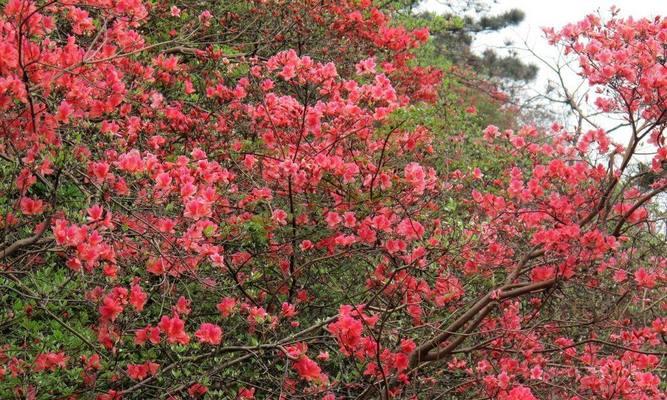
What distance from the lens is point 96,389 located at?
3168mm

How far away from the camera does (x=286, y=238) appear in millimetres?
3656

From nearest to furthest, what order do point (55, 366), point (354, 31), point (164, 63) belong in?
1. point (55, 366)
2. point (164, 63)
3. point (354, 31)

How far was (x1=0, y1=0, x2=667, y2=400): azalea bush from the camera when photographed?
2.88m

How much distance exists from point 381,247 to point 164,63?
1549 mm

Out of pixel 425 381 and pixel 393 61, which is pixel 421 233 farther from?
pixel 393 61

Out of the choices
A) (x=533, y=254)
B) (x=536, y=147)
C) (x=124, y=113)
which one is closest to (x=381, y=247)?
(x=533, y=254)

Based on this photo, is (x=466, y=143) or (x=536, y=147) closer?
(x=536, y=147)

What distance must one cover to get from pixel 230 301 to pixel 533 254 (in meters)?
1.44

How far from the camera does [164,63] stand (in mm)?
4176

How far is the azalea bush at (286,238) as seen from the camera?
2.88m

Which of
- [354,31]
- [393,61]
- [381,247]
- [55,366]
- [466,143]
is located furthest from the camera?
[466,143]

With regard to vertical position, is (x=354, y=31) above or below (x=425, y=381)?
above

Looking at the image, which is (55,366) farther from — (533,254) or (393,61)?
(393,61)

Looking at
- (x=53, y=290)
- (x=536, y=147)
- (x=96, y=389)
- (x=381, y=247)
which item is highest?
(x=536, y=147)
